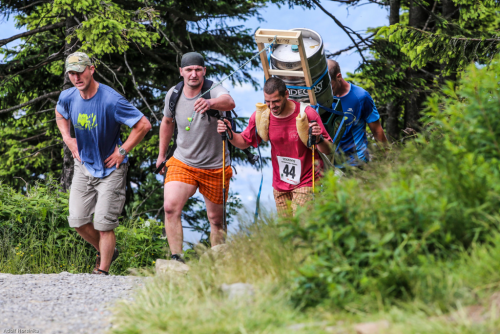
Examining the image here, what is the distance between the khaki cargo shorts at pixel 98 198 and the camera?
259 inches

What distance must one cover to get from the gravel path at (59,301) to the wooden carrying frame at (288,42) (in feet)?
8.96

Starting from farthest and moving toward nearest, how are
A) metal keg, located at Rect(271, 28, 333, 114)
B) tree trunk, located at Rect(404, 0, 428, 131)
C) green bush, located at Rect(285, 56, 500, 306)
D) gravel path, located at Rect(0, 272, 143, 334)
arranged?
tree trunk, located at Rect(404, 0, 428, 131)
metal keg, located at Rect(271, 28, 333, 114)
gravel path, located at Rect(0, 272, 143, 334)
green bush, located at Rect(285, 56, 500, 306)

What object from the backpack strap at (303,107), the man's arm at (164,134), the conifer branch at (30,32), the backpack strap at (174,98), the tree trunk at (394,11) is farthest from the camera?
the tree trunk at (394,11)

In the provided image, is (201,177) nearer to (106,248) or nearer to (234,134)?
(234,134)

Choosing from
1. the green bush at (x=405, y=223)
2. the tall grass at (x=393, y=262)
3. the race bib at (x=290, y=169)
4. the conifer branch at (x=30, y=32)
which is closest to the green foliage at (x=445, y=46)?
the race bib at (x=290, y=169)

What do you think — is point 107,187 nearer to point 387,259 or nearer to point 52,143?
point 387,259

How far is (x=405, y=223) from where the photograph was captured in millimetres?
3221

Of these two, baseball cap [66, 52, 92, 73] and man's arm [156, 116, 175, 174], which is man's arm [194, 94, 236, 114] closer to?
man's arm [156, 116, 175, 174]

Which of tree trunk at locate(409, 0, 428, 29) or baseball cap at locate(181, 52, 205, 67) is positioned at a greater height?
tree trunk at locate(409, 0, 428, 29)

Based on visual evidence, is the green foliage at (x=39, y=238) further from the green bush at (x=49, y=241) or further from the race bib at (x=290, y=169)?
the race bib at (x=290, y=169)

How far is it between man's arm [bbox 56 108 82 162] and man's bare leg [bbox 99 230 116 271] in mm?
1044

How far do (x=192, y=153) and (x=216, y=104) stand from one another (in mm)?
685

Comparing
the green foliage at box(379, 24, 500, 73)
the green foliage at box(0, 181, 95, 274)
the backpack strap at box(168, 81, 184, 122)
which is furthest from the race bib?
the green foliage at box(379, 24, 500, 73)

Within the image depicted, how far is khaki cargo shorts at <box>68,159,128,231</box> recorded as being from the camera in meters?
6.58
